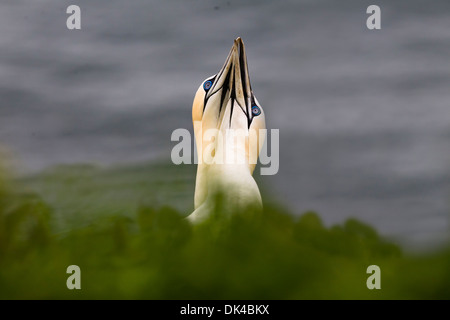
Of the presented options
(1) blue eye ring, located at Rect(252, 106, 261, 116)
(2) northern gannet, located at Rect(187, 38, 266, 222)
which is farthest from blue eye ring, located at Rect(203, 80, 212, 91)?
(1) blue eye ring, located at Rect(252, 106, 261, 116)

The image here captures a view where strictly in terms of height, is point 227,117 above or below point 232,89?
below

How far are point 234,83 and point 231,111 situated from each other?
0.30m

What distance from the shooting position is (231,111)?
584 centimetres

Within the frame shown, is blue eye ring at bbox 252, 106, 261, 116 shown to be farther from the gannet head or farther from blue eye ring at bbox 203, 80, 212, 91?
blue eye ring at bbox 203, 80, 212, 91

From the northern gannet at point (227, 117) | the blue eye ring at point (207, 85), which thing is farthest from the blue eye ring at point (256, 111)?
the blue eye ring at point (207, 85)

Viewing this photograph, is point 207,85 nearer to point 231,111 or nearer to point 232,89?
point 232,89

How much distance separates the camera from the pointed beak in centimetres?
574

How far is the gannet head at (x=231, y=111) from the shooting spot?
5643 mm

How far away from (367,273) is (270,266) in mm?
172

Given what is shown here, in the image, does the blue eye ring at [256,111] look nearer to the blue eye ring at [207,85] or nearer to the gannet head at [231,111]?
the gannet head at [231,111]

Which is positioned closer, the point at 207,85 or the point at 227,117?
the point at 227,117

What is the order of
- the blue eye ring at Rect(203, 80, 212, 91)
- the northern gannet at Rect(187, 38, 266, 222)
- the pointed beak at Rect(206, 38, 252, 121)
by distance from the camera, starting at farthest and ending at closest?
the blue eye ring at Rect(203, 80, 212, 91) → the pointed beak at Rect(206, 38, 252, 121) → the northern gannet at Rect(187, 38, 266, 222)

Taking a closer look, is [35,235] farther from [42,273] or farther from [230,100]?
[230,100]

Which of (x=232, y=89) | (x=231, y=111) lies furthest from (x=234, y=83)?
(x=231, y=111)
